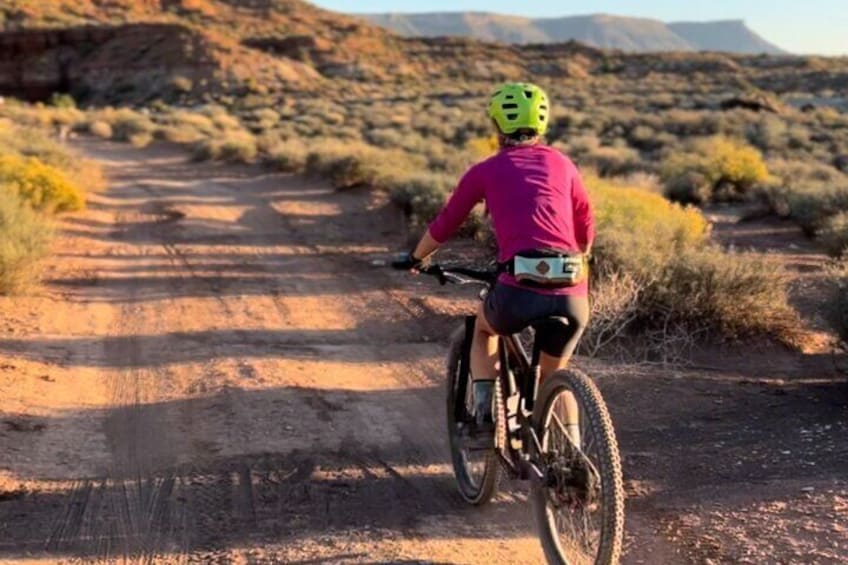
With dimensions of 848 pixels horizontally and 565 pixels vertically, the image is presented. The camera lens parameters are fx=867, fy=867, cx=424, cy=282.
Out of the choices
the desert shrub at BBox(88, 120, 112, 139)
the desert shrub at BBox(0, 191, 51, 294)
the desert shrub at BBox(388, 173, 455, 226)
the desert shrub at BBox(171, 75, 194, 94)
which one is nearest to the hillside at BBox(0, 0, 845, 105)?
the desert shrub at BBox(171, 75, 194, 94)

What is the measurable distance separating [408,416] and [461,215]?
2.38m

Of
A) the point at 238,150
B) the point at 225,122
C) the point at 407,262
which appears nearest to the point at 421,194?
the point at 407,262

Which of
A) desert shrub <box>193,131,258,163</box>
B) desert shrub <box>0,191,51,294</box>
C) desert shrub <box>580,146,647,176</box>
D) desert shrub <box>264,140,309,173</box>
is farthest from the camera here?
desert shrub <box>193,131,258,163</box>

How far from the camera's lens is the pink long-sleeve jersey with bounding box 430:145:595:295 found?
3.91 metres

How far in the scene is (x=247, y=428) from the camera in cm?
584

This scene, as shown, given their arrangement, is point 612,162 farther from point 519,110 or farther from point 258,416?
point 519,110

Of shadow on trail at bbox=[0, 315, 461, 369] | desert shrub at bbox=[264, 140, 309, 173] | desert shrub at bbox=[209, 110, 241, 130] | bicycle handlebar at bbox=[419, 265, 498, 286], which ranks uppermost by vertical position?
bicycle handlebar at bbox=[419, 265, 498, 286]

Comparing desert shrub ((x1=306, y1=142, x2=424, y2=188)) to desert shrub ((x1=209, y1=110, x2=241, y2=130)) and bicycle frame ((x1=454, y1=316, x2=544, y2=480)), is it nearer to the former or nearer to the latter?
bicycle frame ((x1=454, y1=316, x2=544, y2=480))

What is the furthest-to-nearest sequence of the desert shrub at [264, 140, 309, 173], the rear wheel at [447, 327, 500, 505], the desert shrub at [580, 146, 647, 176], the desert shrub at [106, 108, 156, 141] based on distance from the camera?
1. the desert shrub at [106, 108, 156, 141]
2. the desert shrub at [264, 140, 309, 173]
3. the desert shrub at [580, 146, 647, 176]
4. the rear wheel at [447, 327, 500, 505]

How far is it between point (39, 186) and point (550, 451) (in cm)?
1274

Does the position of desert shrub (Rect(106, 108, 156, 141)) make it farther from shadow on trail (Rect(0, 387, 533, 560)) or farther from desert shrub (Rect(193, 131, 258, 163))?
shadow on trail (Rect(0, 387, 533, 560))

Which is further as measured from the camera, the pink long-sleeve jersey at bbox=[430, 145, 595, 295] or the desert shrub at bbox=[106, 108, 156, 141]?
the desert shrub at bbox=[106, 108, 156, 141]

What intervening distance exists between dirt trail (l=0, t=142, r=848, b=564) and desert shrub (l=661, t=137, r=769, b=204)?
1020cm

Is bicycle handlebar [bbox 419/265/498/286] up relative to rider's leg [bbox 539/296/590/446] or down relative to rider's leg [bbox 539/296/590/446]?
up
